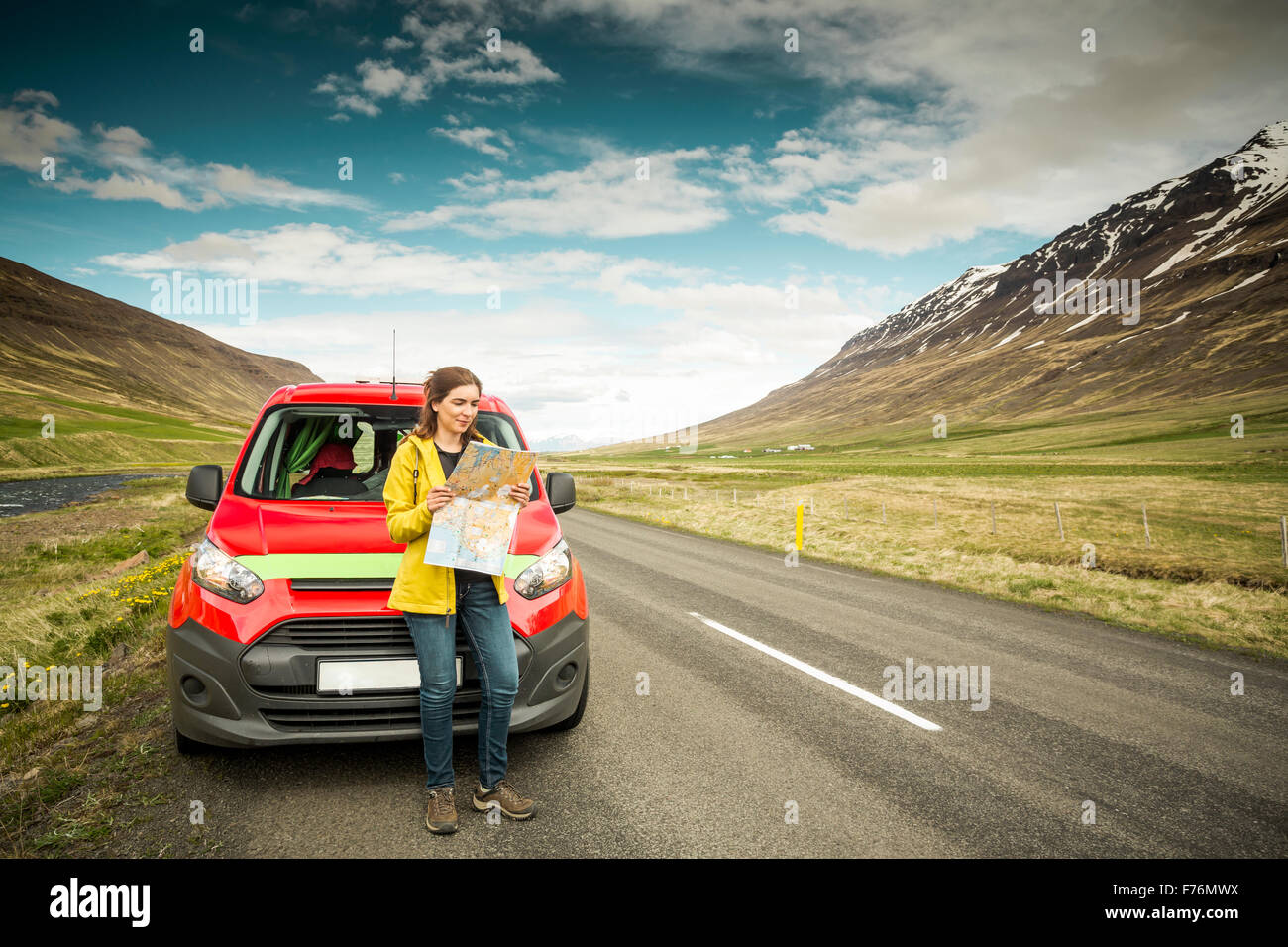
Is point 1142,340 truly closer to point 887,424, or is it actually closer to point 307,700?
point 887,424

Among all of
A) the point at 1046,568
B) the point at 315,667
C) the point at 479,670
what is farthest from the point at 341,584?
the point at 1046,568

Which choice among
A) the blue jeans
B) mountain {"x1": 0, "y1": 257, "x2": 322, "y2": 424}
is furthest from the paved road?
mountain {"x1": 0, "y1": 257, "x2": 322, "y2": 424}

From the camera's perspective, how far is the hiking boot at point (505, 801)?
10.2ft

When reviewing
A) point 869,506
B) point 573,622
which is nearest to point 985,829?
point 573,622

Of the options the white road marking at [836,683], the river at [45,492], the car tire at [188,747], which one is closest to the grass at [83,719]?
the car tire at [188,747]

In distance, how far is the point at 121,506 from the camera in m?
26.8

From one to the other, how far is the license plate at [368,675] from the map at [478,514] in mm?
678

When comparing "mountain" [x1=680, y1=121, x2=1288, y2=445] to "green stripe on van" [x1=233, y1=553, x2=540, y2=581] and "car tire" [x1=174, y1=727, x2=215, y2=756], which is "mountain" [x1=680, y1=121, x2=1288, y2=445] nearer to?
"green stripe on van" [x1=233, y1=553, x2=540, y2=581]

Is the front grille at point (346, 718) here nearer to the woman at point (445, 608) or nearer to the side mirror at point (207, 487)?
the woman at point (445, 608)

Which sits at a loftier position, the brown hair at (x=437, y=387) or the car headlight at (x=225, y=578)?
the brown hair at (x=437, y=387)

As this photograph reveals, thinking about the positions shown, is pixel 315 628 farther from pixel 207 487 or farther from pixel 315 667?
pixel 207 487

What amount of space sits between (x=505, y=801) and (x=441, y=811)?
310 mm

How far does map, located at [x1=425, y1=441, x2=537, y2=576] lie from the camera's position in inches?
111

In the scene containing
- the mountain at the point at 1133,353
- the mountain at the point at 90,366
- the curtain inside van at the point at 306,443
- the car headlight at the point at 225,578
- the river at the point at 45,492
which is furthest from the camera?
the mountain at the point at 90,366
